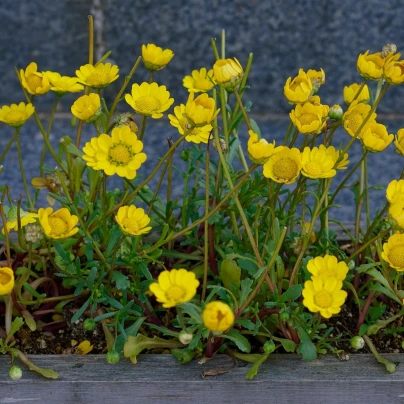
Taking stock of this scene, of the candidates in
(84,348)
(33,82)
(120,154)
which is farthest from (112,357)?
(33,82)

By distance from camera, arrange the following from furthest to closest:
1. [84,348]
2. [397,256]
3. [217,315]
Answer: [84,348]
[397,256]
[217,315]

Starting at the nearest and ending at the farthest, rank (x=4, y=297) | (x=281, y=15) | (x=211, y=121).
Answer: (x=211, y=121) < (x=4, y=297) < (x=281, y=15)

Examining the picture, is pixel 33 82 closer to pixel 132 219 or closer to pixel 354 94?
pixel 132 219

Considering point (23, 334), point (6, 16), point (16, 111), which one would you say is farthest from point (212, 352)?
point (6, 16)

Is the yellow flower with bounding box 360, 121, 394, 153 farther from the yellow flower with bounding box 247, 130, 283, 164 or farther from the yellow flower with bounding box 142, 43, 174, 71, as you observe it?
the yellow flower with bounding box 142, 43, 174, 71

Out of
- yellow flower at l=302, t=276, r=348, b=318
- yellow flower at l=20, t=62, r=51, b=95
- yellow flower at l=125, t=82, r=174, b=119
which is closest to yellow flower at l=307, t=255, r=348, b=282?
yellow flower at l=302, t=276, r=348, b=318

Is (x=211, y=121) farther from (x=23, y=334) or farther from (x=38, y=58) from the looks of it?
(x=38, y=58)
